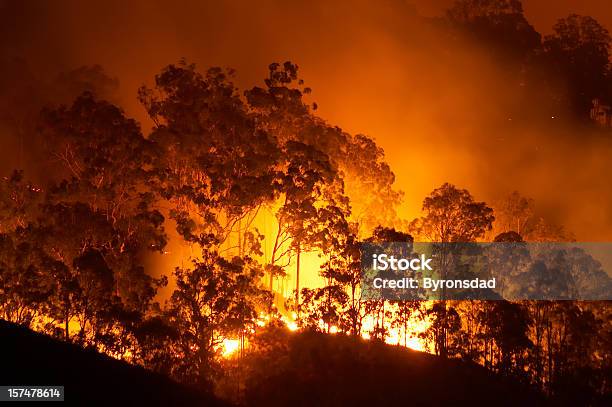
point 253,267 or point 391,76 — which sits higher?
point 391,76

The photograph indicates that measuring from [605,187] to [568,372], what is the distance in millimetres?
39747

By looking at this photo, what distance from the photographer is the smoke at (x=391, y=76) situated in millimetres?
53812

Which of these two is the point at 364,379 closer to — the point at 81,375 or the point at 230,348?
the point at 230,348

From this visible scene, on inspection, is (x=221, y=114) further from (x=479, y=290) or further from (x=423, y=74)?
(x=423, y=74)

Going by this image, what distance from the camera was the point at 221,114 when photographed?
81.7ft

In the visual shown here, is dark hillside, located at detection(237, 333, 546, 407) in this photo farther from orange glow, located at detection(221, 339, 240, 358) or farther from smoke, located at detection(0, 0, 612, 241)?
smoke, located at detection(0, 0, 612, 241)

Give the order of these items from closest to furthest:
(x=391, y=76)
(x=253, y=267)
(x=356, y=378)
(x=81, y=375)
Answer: (x=81, y=375)
(x=356, y=378)
(x=253, y=267)
(x=391, y=76)

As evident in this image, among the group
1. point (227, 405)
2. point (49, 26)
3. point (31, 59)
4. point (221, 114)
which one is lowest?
point (227, 405)

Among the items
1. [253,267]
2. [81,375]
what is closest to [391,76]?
[253,267]

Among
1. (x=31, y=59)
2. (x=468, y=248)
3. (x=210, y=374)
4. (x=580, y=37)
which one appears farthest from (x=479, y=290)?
(x=580, y=37)

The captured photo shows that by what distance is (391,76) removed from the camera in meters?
66.6

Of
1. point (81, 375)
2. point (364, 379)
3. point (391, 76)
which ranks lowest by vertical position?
point (364, 379)

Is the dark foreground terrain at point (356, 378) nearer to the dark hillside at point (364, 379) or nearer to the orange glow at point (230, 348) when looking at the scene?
the dark hillside at point (364, 379)

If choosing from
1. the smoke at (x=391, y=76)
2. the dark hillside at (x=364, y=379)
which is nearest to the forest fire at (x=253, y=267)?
the dark hillside at (x=364, y=379)
